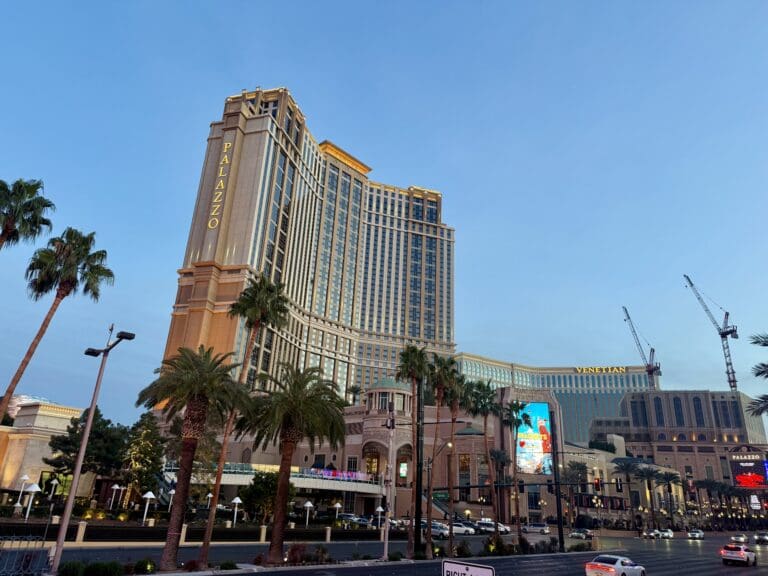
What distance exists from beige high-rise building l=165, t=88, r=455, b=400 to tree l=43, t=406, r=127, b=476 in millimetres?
39556

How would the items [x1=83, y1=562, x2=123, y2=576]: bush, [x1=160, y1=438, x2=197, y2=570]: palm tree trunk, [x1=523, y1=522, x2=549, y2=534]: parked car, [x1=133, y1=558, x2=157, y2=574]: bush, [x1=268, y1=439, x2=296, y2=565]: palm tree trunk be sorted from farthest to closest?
[x1=523, y1=522, x2=549, y2=534]: parked car < [x1=268, y1=439, x2=296, y2=565]: palm tree trunk < [x1=160, y1=438, x2=197, y2=570]: palm tree trunk < [x1=133, y1=558, x2=157, y2=574]: bush < [x1=83, y1=562, x2=123, y2=576]: bush

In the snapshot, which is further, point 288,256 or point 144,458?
point 288,256

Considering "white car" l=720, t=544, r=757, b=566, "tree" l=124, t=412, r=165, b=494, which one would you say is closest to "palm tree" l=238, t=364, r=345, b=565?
"tree" l=124, t=412, r=165, b=494

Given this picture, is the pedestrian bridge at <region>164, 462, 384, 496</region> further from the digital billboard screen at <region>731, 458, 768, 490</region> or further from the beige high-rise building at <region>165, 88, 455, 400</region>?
the digital billboard screen at <region>731, 458, 768, 490</region>

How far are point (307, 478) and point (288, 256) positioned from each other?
289ft

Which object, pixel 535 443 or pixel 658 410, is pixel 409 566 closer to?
pixel 535 443

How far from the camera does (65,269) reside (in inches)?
1403

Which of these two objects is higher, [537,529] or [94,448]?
[94,448]

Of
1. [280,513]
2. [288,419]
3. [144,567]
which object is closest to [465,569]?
[144,567]

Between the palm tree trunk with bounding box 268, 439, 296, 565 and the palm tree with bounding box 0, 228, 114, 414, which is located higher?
the palm tree with bounding box 0, 228, 114, 414

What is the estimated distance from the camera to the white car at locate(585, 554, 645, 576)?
2523 cm

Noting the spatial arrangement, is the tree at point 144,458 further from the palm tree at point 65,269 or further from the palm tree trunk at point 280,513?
the palm tree trunk at point 280,513

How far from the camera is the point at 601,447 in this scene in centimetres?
15150

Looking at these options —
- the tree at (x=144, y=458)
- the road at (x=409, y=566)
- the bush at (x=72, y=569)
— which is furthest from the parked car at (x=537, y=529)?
the bush at (x=72, y=569)
